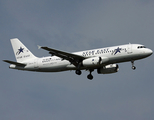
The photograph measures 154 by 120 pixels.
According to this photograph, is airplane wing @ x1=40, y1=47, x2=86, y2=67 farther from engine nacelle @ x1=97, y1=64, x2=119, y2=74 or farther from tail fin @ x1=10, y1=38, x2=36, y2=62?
tail fin @ x1=10, y1=38, x2=36, y2=62

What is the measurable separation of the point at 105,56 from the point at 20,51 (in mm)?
18800

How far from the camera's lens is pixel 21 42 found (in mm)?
62844

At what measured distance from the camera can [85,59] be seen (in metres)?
52.8

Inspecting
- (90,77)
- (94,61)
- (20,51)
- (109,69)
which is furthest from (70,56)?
(20,51)

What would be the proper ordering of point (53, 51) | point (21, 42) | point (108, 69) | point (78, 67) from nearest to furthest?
point (53, 51) → point (78, 67) → point (108, 69) → point (21, 42)

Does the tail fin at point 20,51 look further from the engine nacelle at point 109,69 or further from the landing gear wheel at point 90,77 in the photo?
the engine nacelle at point 109,69

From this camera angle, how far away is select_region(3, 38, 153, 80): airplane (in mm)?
50875

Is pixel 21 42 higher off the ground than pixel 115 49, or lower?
higher

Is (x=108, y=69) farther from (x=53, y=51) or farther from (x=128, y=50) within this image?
(x=53, y=51)

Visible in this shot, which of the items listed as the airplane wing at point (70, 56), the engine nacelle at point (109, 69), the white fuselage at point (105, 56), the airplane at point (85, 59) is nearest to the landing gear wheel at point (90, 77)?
the airplane at point (85, 59)

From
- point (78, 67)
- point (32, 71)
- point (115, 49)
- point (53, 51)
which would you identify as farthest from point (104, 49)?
point (32, 71)

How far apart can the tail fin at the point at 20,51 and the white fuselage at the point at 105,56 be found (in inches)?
163

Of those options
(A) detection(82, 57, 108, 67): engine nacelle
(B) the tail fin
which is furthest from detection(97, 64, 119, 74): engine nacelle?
(B) the tail fin

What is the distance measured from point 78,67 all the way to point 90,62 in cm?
300
